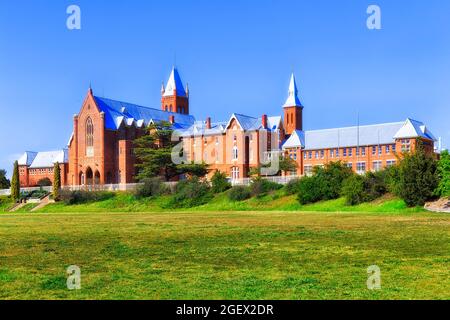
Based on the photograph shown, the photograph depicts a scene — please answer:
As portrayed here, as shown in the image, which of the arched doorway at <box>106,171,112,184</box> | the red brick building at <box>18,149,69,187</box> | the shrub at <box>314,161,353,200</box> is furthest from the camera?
the red brick building at <box>18,149,69,187</box>

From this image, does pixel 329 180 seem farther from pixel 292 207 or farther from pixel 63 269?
pixel 63 269

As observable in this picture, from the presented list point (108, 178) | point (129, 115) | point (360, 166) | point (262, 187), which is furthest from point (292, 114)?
point (262, 187)

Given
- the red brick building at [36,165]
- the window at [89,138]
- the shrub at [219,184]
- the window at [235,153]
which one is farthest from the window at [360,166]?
the red brick building at [36,165]

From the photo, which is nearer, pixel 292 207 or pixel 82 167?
pixel 292 207

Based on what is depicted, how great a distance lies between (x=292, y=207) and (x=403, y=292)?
134 ft

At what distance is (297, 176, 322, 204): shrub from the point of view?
164ft

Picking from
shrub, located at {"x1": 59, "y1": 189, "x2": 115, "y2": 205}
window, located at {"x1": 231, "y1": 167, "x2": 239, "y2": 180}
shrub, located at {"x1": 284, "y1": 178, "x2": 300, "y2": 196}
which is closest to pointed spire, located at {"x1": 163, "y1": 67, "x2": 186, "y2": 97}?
window, located at {"x1": 231, "y1": 167, "x2": 239, "y2": 180}

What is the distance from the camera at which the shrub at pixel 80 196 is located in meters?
67.1

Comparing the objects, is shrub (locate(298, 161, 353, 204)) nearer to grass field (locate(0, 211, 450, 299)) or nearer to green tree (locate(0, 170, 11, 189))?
grass field (locate(0, 211, 450, 299))

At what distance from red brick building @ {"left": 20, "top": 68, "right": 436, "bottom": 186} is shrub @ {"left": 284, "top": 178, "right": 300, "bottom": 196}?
871 inches

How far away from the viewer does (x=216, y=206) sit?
182 ft

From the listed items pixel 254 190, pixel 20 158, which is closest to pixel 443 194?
pixel 254 190

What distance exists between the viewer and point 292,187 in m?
54.1

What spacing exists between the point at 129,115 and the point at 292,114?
90.2 ft
